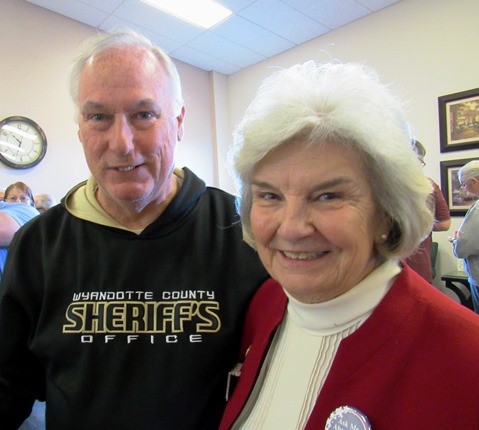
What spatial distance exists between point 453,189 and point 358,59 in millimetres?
1745

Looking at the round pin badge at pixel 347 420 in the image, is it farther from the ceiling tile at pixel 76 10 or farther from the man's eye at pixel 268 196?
the ceiling tile at pixel 76 10

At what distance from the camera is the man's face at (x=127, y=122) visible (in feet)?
3.04

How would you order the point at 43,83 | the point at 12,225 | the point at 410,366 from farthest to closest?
the point at 43,83 → the point at 12,225 → the point at 410,366

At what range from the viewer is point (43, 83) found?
3705 mm

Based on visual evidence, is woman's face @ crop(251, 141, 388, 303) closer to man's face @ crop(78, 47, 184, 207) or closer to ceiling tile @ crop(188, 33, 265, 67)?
man's face @ crop(78, 47, 184, 207)

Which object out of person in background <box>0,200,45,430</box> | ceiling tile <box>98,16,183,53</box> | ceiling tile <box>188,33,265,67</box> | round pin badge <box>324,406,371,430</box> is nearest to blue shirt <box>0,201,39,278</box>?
person in background <box>0,200,45,430</box>

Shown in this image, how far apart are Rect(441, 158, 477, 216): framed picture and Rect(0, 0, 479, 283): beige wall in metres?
0.07

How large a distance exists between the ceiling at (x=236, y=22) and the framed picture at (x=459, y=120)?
A: 122 centimetres

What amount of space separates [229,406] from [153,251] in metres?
0.44

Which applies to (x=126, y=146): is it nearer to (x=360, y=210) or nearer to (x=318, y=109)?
(x=318, y=109)

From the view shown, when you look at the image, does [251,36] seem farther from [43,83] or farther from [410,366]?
[410,366]

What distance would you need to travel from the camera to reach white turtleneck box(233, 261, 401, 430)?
2.51ft

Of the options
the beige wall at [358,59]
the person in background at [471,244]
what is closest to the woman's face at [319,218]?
the person in background at [471,244]

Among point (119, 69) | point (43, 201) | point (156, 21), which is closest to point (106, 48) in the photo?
point (119, 69)
